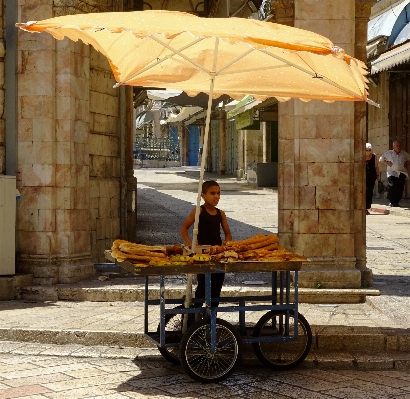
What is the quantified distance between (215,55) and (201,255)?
1677mm

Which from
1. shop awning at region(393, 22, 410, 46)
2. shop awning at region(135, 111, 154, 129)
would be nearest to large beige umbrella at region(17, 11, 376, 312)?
shop awning at region(393, 22, 410, 46)

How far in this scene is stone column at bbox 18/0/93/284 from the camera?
10438 millimetres

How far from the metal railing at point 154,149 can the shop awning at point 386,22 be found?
38482 millimetres

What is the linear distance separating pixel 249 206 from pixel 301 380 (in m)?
16.4

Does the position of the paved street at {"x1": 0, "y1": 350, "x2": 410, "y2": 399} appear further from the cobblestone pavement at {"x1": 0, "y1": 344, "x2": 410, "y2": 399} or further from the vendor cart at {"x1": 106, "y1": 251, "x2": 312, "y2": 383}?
the vendor cart at {"x1": 106, "y1": 251, "x2": 312, "y2": 383}

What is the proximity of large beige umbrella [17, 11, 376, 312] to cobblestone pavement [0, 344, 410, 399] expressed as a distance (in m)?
1.14

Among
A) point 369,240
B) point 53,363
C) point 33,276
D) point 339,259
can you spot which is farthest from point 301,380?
point 369,240

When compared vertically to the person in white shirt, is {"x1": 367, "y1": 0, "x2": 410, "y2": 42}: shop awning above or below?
above

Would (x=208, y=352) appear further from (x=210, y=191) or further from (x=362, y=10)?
(x=362, y=10)

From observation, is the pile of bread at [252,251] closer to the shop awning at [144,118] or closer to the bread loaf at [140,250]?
the bread loaf at [140,250]

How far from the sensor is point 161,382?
672 centimetres

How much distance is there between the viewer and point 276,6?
10.2 meters

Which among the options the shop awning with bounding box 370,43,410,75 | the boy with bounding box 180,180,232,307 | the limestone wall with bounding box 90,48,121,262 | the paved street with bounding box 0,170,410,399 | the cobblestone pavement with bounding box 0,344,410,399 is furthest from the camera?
the shop awning with bounding box 370,43,410,75

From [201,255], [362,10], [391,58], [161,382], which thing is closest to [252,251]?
[201,255]
